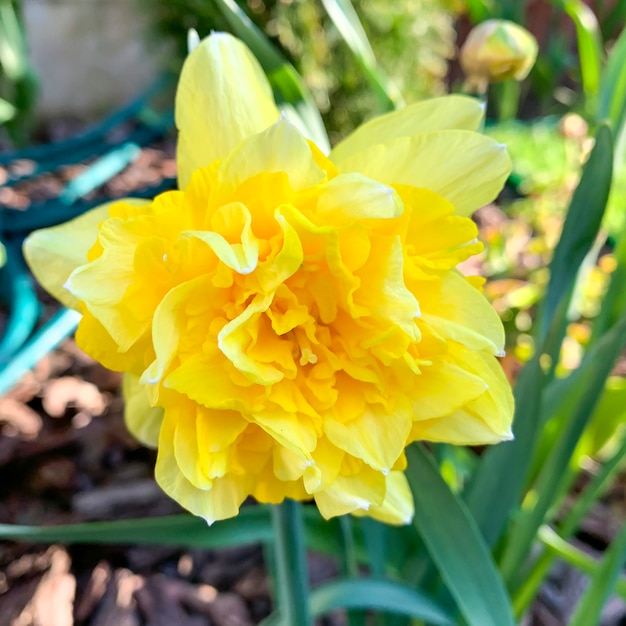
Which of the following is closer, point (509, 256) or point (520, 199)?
point (509, 256)

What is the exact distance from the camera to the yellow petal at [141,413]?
0.36m

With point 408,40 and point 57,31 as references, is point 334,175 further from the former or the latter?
point 57,31

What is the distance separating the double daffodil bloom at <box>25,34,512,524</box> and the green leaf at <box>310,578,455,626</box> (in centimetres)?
22

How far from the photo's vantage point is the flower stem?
0.38m

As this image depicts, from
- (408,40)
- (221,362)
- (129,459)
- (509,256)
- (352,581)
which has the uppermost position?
(221,362)

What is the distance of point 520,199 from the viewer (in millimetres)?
1574

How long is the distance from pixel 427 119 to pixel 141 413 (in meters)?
0.24

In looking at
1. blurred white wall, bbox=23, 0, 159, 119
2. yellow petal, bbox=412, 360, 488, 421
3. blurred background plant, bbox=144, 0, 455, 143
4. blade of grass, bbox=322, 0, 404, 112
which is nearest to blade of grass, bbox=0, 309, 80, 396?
blade of grass, bbox=322, 0, 404, 112

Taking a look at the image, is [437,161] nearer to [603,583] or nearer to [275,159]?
[275,159]

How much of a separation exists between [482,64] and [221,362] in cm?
→ 48

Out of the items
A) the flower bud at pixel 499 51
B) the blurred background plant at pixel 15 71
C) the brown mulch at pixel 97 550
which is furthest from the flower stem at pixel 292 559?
the blurred background plant at pixel 15 71

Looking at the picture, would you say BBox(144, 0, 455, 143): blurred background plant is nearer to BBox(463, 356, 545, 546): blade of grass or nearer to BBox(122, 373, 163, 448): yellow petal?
BBox(463, 356, 545, 546): blade of grass

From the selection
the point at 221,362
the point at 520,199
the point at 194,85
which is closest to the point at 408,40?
the point at 520,199

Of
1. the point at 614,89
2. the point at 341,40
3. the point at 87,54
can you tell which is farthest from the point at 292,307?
the point at 87,54
